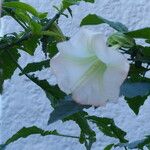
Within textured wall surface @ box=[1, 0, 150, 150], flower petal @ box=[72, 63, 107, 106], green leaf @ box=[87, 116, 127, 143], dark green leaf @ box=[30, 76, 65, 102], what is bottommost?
textured wall surface @ box=[1, 0, 150, 150]

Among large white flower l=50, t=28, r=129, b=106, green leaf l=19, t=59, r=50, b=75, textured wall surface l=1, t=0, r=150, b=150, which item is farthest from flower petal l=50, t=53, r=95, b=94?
textured wall surface l=1, t=0, r=150, b=150

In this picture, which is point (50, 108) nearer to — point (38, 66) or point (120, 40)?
point (38, 66)

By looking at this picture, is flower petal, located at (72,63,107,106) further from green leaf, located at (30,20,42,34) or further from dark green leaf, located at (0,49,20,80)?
dark green leaf, located at (0,49,20,80)

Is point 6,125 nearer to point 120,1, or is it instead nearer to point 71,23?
point 71,23

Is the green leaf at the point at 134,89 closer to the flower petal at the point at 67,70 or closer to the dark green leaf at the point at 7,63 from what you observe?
the flower petal at the point at 67,70

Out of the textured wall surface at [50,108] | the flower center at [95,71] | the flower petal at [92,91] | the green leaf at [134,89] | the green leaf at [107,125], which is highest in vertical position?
the flower center at [95,71]

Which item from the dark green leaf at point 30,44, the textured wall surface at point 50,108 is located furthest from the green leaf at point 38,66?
the textured wall surface at point 50,108
